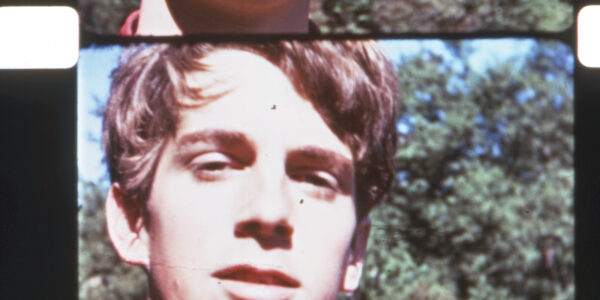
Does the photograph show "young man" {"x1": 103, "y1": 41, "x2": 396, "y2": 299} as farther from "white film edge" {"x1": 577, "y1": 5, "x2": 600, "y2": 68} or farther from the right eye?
"white film edge" {"x1": 577, "y1": 5, "x2": 600, "y2": 68}

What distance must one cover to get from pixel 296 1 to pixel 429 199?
1.99ft

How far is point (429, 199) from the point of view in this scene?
2086 millimetres

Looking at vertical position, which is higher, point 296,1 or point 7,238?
point 296,1

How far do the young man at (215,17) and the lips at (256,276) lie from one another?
60cm

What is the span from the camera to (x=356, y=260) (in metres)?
2.06

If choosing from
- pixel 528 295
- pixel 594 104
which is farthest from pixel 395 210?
pixel 594 104

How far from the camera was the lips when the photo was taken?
2.01m

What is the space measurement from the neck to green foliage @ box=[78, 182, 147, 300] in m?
0.44

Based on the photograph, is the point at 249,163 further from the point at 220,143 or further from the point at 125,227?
the point at 125,227

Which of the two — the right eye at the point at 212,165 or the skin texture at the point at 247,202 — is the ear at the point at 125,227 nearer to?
the skin texture at the point at 247,202

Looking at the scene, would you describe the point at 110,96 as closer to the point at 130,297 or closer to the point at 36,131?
the point at 36,131

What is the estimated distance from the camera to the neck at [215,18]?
7.00 ft

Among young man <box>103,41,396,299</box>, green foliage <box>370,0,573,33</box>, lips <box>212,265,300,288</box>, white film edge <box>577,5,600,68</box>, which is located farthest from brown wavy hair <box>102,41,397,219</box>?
white film edge <box>577,5,600,68</box>

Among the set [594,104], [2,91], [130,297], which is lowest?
[130,297]
